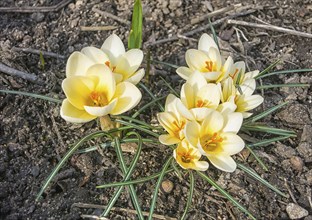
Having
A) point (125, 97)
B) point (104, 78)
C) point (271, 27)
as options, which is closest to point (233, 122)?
point (125, 97)

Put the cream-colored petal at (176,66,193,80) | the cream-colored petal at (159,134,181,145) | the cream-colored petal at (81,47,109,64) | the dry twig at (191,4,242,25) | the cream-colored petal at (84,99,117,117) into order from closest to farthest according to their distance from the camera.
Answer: the cream-colored petal at (84,99,117,117)
the cream-colored petal at (159,134,181,145)
the cream-colored petal at (81,47,109,64)
the cream-colored petal at (176,66,193,80)
the dry twig at (191,4,242,25)

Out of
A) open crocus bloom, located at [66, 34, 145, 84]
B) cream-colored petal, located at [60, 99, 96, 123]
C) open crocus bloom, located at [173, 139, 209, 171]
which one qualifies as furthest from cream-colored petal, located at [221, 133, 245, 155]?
cream-colored petal, located at [60, 99, 96, 123]

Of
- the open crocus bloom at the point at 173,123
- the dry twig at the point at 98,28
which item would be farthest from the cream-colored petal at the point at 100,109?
the dry twig at the point at 98,28

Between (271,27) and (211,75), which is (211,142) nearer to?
(211,75)

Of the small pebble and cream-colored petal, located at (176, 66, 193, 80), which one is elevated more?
cream-colored petal, located at (176, 66, 193, 80)

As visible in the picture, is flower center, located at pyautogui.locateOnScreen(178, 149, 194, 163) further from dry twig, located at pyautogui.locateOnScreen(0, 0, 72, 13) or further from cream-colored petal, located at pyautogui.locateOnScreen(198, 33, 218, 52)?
dry twig, located at pyautogui.locateOnScreen(0, 0, 72, 13)

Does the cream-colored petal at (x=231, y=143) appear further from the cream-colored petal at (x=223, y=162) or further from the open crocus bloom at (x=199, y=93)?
the open crocus bloom at (x=199, y=93)

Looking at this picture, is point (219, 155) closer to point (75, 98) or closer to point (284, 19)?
point (75, 98)
